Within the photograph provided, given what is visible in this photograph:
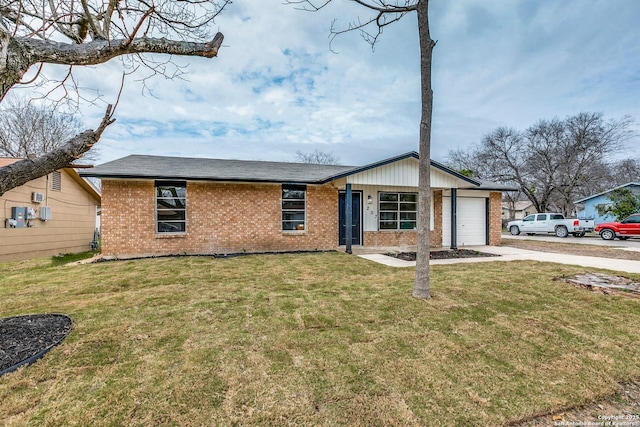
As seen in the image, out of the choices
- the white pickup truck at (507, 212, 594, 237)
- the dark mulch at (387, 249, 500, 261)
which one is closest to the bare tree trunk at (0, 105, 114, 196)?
the dark mulch at (387, 249, 500, 261)

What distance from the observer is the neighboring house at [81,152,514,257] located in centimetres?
959

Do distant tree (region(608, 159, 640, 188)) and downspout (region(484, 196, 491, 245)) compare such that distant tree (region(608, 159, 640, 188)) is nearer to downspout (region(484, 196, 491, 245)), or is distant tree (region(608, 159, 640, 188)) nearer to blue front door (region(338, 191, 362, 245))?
downspout (region(484, 196, 491, 245))

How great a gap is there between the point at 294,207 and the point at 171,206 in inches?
169

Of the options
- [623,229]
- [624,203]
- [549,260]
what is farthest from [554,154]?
[549,260]

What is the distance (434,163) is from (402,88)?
5337mm

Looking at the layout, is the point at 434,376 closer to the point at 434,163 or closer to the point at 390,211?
the point at 434,163

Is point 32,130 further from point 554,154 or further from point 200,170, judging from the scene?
point 554,154

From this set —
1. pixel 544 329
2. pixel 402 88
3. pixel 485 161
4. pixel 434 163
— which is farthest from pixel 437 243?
pixel 485 161

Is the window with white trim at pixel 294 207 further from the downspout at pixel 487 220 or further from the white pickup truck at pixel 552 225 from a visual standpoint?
the white pickup truck at pixel 552 225

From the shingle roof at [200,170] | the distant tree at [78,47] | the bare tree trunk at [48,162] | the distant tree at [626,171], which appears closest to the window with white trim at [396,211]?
the shingle roof at [200,170]

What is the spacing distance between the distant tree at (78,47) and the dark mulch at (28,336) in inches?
62.1

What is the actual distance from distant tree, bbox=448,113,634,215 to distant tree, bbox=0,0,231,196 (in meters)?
32.6

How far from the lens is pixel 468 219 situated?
13.1m

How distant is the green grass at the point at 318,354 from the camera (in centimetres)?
214
